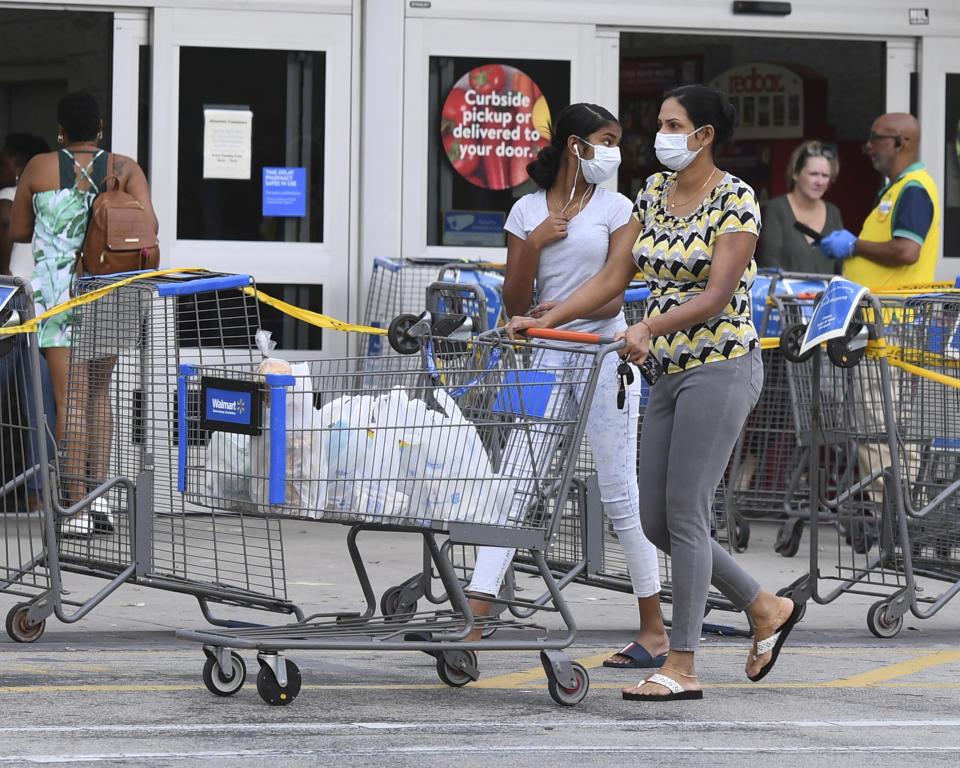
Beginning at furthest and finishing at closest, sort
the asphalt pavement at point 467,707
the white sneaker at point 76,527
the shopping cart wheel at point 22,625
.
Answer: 1. the white sneaker at point 76,527
2. the shopping cart wheel at point 22,625
3. the asphalt pavement at point 467,707

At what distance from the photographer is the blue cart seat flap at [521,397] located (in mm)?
5832

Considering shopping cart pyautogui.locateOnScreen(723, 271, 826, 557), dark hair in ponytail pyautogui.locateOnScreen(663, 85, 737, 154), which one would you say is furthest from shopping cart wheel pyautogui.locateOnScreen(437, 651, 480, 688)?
shopping cart pyautogui.locateOnScreen(723, 271, 826, 557)

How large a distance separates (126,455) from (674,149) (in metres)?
2.36

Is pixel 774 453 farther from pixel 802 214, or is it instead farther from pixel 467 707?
pixel 467 707

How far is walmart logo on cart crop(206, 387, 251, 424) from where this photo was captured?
5.76 m

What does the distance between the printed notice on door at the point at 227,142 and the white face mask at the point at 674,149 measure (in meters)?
5.07

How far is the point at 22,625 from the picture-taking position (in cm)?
680

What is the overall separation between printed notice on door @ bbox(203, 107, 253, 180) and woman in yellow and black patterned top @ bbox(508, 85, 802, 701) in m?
4.95

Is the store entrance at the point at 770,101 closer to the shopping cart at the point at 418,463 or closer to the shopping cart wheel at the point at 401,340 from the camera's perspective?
the shopping cart wheel at the point at 401,340

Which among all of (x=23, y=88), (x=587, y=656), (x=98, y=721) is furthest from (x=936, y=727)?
(x=23, y=88)

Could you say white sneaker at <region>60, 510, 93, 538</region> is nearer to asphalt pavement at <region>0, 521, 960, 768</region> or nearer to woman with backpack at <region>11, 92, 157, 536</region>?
asphalt pavement at <region>0, 521, 960, 768</region>

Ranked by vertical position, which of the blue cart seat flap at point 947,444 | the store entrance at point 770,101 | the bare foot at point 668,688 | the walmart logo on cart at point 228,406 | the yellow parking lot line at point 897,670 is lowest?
the yellow parking lot line at point 897,670

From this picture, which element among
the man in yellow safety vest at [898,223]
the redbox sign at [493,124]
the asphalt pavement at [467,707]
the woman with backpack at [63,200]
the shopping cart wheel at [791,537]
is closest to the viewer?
the asphalt pavement at [467,707]

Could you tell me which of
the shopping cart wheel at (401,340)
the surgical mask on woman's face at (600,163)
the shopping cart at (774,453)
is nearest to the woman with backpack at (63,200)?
the shopping cart wheel at (401,340)
